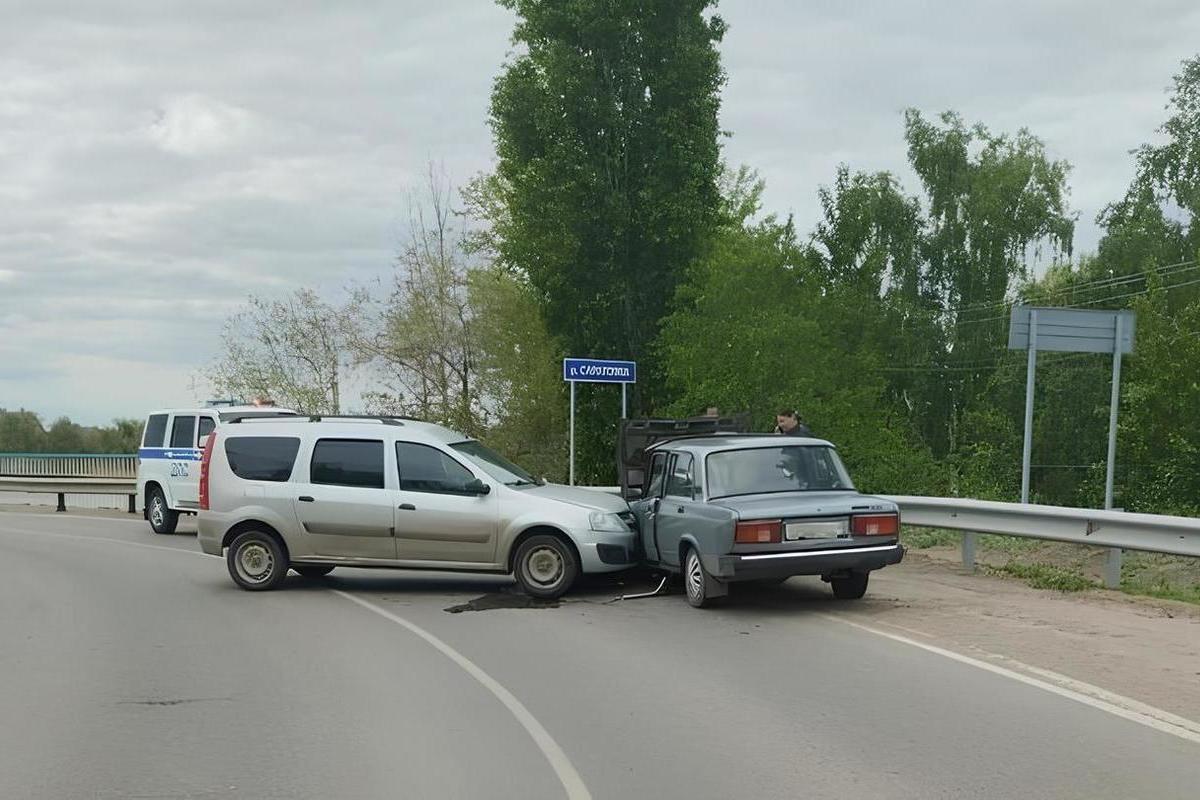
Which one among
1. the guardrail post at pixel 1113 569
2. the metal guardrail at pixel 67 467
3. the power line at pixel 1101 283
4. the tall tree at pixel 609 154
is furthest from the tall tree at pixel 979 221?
the guardrail post at pixel 1113 569

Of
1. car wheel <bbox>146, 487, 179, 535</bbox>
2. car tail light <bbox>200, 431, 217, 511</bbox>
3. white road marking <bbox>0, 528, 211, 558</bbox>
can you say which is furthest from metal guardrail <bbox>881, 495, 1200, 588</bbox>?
car wheel <bbox>146, 487, 179, 535</bbox>

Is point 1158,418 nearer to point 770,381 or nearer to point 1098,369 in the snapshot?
point 770,381

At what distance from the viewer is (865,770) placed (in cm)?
615

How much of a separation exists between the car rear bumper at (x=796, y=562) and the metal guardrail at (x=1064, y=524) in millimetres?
2531

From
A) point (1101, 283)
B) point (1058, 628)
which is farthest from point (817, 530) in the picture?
point (1101, 283)

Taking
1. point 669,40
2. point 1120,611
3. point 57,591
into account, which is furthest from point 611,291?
point 1120,611

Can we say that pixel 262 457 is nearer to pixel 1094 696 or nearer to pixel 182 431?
pixel 182 431

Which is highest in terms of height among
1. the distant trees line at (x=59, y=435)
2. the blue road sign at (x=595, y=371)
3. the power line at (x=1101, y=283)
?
the power line at (x=1101, y=283)

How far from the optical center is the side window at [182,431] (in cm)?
2227

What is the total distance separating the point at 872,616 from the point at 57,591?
919 centimetres

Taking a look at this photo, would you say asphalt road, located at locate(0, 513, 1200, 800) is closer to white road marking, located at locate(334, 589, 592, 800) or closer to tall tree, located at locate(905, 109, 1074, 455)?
white road marking, located at locate(334, 589, 592, 800)

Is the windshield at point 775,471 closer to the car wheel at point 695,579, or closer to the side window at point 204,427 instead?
→ the car wheel at point 695,579

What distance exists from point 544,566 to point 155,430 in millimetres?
12214

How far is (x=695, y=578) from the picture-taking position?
1212 cm
